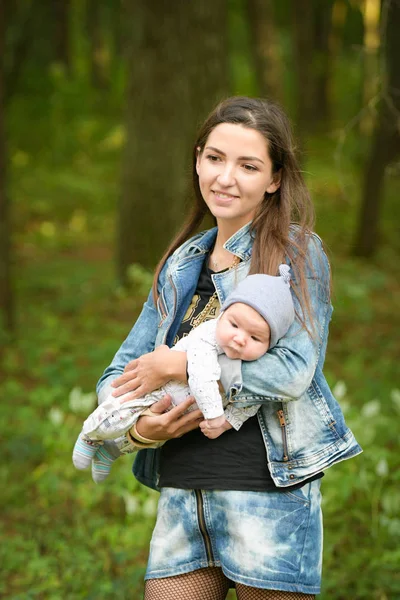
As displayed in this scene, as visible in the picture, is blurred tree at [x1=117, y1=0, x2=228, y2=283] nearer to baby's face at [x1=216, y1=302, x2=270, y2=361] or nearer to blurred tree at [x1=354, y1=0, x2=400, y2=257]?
blurred tree at [x1=354, y1=0, x2=400, y2=257]

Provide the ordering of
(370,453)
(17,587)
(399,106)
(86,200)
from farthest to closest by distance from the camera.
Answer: (86,200)
(399,106)
(370,453)
(17,587)

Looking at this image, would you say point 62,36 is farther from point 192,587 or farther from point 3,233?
point 192,587

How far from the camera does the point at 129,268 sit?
9047mm

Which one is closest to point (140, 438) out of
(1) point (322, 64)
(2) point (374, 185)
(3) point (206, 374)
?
(3) point (206, 374)

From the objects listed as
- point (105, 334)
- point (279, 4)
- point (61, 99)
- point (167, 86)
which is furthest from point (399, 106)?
point (279, 4)

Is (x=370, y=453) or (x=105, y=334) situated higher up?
(x=370, y=453)

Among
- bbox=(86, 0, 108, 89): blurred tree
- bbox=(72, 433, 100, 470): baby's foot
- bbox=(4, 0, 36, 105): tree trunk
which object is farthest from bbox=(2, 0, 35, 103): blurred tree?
bbox=(86, 0, 108, 89): blurred tree

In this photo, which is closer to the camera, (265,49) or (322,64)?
(265,49)

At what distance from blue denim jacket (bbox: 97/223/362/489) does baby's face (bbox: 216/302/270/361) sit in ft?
0.17

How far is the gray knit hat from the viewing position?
2297mm

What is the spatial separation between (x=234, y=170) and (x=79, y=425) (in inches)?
148

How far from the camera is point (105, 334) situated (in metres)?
8.26

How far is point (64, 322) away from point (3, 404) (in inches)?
96.8

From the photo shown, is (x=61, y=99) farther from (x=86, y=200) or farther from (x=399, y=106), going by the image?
(x=399, y=106)
